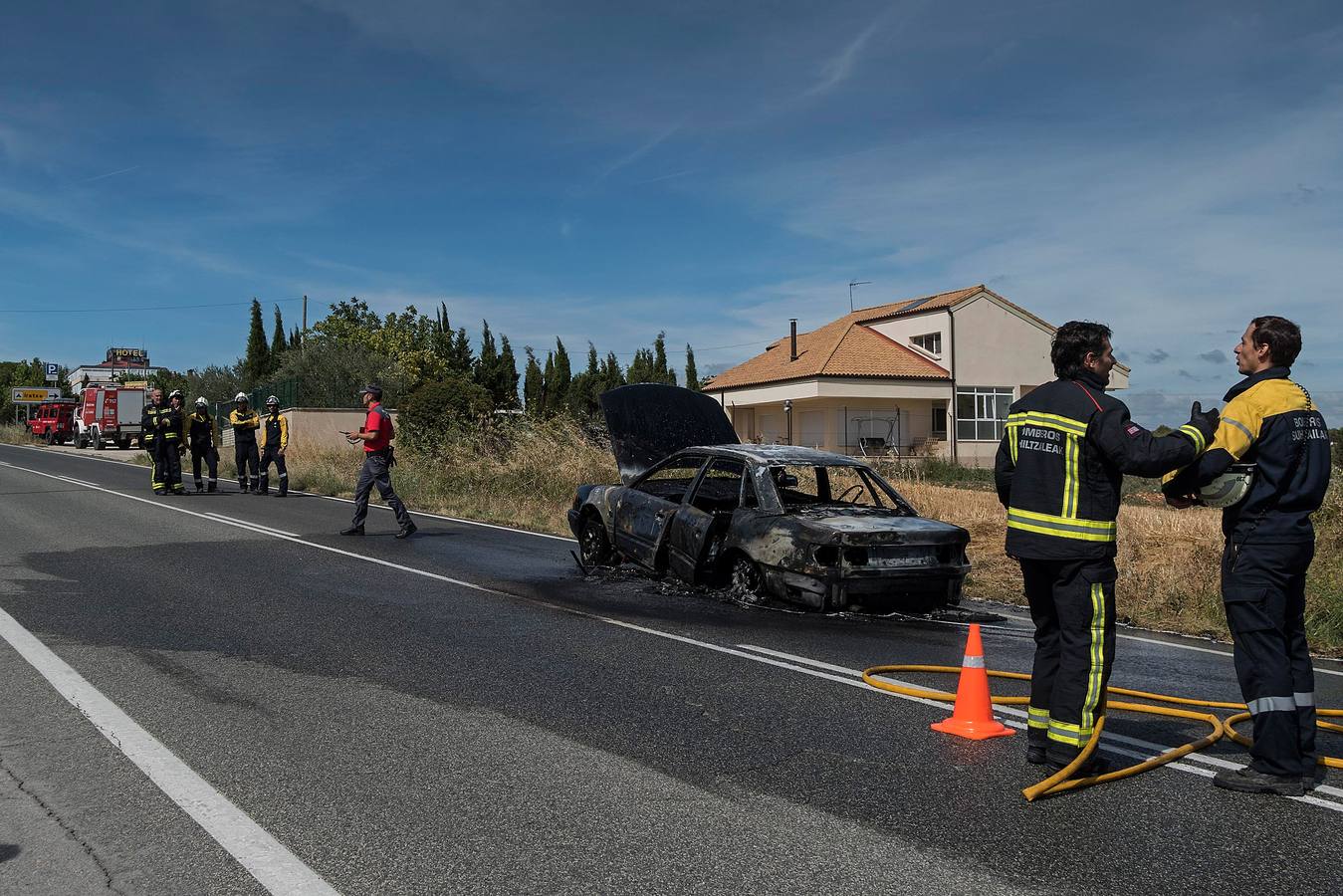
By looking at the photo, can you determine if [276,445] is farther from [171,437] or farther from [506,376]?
[506,376]

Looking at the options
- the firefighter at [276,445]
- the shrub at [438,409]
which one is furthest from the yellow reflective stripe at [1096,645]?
the shrub at [438,409]

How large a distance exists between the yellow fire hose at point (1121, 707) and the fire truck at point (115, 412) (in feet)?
155

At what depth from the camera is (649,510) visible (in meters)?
9.76

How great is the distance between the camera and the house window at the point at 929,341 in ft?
151

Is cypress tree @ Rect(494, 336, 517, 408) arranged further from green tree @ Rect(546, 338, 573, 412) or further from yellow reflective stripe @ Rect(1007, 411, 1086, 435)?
yellow reflective stripe @ Rect(1007, 411, 1086, 435)

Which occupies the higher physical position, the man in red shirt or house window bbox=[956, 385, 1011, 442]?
house window bbox=[956, 385, 1011, 442]

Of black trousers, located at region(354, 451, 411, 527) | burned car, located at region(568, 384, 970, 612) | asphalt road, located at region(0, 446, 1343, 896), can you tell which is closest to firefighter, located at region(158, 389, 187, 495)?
black trousers, located at region(354, 451, 411, 527)

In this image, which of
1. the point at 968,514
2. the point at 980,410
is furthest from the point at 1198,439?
the point at 980,410

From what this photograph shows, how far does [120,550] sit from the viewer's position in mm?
11789

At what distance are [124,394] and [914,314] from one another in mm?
34569

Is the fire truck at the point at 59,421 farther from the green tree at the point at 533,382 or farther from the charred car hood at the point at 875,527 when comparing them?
the charred car hood at the point at 875,527

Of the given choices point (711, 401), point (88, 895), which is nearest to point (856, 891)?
point (88, 895)

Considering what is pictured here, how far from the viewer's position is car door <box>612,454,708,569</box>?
951 centimetres

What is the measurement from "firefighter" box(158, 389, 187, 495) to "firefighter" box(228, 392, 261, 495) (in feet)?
2.88
